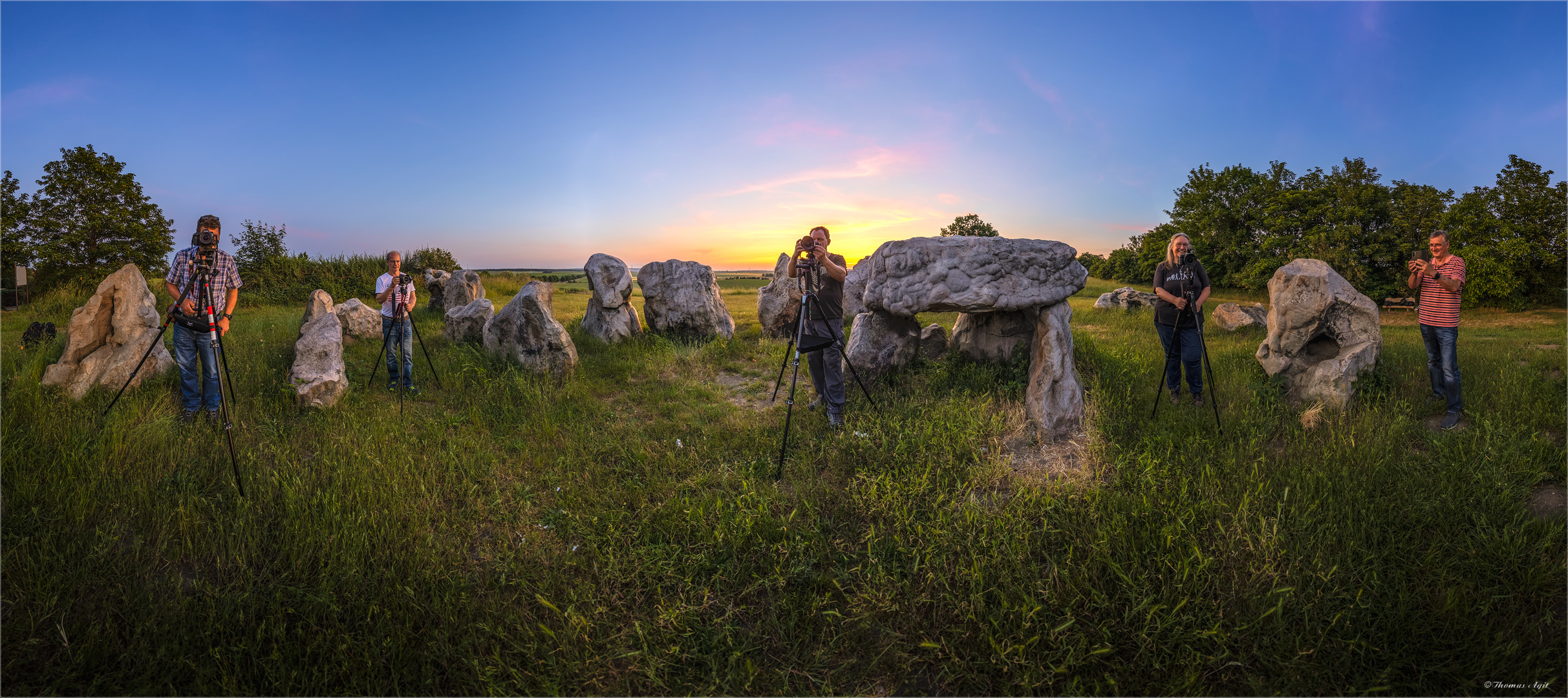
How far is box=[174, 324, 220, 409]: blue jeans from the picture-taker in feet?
21.8

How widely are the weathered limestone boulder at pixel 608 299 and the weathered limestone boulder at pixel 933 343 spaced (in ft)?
22.5

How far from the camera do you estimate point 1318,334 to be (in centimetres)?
715

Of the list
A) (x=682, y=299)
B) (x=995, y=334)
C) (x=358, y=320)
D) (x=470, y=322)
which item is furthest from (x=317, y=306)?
(x=995, y=334)

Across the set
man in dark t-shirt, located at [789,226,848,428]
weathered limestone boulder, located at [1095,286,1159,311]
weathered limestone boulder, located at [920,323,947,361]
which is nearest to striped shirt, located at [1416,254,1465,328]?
weathered limestone boulder, located at [920,323,947,361]

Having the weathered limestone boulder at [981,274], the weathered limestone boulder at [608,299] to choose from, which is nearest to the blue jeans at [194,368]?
the weathered limestone boulder at [608,299]

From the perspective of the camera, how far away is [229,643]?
339 cm

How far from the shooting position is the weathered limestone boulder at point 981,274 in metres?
7.18

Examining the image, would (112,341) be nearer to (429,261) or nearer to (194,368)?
(194,368)

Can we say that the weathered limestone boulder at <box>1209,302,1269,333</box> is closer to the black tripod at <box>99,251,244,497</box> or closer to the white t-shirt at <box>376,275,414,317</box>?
the white t-shirt at <box>376,275,414,317</box>

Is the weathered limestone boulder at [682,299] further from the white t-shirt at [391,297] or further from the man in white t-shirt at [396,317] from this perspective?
the man in white t-shirt at [396,317]

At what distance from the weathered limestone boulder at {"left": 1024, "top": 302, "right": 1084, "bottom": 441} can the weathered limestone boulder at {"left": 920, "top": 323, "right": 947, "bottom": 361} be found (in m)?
2.04

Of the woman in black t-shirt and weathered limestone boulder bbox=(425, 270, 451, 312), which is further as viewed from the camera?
weathered limestone boulder bbox=(425, 270, 451, 312)

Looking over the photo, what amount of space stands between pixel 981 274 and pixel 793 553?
15.6ft

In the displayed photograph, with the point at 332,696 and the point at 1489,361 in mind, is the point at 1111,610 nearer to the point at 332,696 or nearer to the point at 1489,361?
the point at 332,696
